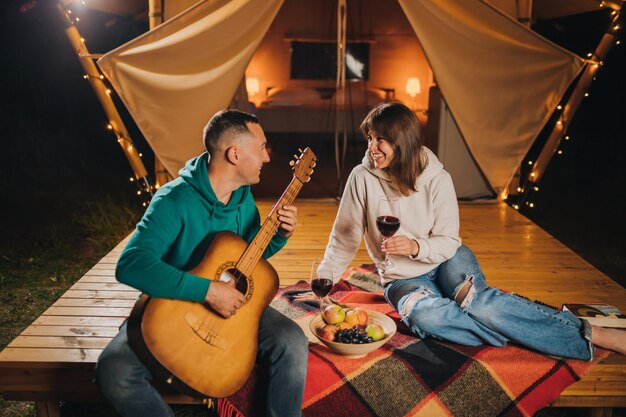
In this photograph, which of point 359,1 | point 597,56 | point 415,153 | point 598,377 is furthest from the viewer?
point 359,1

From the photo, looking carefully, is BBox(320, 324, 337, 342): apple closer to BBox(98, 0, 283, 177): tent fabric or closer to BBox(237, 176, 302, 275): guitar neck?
BBox(237, 176, 302, 275): guitar neck

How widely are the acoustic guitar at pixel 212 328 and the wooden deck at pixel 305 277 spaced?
406 mm

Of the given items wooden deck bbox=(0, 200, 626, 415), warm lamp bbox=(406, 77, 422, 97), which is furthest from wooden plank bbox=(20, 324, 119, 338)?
warm lamp bbox=(406, 77, 422, 97)

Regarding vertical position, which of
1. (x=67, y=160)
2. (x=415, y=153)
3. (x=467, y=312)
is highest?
Result: (x=415, y=153)

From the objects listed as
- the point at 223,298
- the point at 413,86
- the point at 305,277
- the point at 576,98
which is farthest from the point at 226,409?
the point at 413,86

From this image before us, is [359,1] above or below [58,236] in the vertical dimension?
above

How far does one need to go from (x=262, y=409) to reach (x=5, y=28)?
30.1 ft

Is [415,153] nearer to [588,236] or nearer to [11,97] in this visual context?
[588,236]

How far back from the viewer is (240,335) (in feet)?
6.84

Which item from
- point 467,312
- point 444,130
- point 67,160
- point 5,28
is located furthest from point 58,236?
point 5,28

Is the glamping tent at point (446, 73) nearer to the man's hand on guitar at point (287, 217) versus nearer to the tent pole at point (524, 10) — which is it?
the tent pole at point (524, 10)

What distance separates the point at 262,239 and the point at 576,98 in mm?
3518

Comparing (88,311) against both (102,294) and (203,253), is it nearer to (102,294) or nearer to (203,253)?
(102,294)

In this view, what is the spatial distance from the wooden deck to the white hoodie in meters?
0.69
